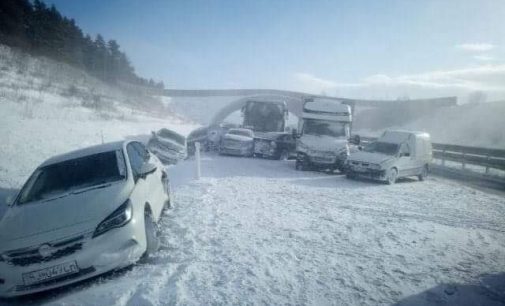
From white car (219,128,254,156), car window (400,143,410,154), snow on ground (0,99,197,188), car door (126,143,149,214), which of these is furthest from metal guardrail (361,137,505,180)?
snow on ground (0,99,197,188)

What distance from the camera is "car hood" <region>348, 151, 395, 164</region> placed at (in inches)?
493

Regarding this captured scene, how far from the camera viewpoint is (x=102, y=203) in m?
4.63

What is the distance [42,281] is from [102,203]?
1.12m

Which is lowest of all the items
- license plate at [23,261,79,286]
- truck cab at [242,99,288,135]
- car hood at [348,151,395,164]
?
license plate at [23,261,79,286]

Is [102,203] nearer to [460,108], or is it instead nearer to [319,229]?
[319,229]

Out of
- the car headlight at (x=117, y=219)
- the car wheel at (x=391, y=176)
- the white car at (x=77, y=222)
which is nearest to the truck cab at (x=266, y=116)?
the car wheel at (x=391, y=176)

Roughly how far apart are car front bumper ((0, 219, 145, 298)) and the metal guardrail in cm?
1636

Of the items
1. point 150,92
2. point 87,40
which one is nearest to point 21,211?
point 150,92

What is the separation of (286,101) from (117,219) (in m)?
45.2

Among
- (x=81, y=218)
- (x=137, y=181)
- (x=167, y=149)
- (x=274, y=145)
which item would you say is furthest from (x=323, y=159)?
(x=81, y=218)

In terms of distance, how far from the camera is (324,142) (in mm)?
14633

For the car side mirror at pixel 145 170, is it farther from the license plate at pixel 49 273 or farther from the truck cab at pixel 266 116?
the truck cab at pixel 266 116

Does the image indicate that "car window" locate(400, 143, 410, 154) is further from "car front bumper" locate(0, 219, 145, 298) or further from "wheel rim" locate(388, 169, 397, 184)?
"car front bumper" locate(0, 219, 145, 298)

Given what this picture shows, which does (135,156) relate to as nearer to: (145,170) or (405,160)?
(145,170)
